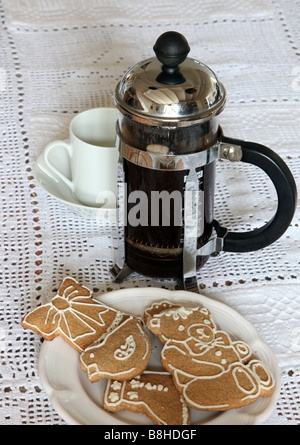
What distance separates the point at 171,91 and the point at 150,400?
12.4 inches

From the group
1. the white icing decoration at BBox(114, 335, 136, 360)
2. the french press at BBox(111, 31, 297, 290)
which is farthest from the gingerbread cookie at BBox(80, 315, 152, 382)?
the french press at BBox(111, 31, 297, 290)

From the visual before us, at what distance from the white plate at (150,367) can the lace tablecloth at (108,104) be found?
37 millimetres

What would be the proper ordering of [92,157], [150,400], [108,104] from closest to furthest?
[150,400]
[92,157]
[108,104]

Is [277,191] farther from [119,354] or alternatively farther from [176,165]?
[119,354]

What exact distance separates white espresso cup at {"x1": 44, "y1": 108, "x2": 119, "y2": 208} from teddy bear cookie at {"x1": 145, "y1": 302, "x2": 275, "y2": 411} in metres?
0.23

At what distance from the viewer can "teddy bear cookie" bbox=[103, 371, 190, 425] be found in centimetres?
56

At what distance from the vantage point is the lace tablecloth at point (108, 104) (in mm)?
694

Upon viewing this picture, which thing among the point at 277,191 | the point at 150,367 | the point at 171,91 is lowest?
the point at 150,367

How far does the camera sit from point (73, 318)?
65cm

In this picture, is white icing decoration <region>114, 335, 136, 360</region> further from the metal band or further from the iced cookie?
the metal band

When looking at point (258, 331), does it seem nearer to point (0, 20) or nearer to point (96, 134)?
point (96, 134)

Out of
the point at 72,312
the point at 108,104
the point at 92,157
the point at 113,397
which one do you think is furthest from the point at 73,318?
the point at 108,104

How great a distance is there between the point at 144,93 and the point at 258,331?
12.2 inches

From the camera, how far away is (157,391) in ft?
1.91
